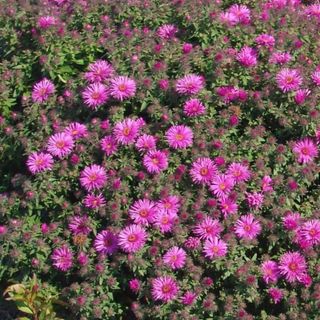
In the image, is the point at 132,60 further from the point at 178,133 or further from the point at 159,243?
the point at 159,243

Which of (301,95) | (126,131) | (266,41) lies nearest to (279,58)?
(266,41)

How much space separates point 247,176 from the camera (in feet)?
11.4

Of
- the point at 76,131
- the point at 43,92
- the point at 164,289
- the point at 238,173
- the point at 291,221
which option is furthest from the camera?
the point at 43,92

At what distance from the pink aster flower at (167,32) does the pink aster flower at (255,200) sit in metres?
1.12

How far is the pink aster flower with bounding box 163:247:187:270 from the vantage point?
331 cm

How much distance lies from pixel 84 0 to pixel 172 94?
1.01 meters

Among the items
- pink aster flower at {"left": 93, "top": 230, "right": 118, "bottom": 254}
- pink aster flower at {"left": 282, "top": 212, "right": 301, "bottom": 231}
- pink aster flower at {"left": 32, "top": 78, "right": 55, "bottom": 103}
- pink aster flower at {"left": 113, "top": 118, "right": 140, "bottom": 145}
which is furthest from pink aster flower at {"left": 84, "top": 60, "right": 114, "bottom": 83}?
pink aster flower at {"left": 282, "top": 212, "right": 301, "bottom": 231}

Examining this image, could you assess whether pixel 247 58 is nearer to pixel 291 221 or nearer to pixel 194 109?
pixel 194 109

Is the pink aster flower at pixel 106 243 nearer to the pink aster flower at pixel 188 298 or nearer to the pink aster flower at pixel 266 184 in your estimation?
the pink aster flower at pixel 188 298

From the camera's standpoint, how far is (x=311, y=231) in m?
3.41

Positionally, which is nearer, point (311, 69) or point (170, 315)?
point (170, 315)

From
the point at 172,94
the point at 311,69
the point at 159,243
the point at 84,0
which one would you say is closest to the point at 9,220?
the point at 159,243

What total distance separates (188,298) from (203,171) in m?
0.62

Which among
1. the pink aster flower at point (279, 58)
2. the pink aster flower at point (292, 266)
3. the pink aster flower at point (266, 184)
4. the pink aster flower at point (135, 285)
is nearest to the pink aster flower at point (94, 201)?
the pink aster flower at point (135, 285)
